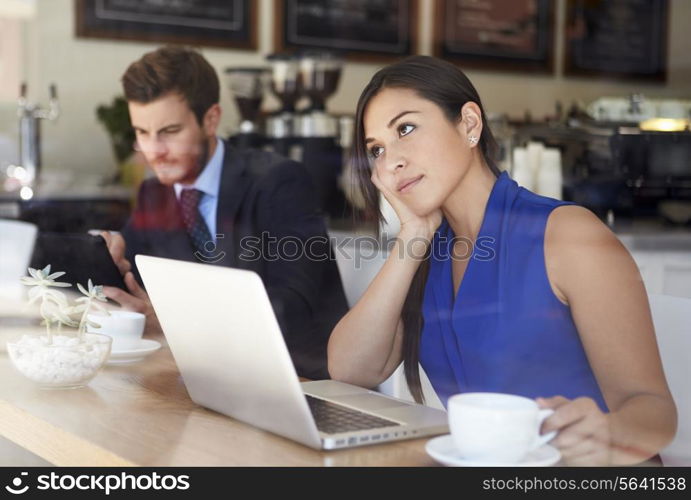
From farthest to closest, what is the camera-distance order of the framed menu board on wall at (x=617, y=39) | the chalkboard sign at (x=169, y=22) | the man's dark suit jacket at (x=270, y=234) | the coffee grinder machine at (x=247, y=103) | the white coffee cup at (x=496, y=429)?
1. the chalkboard sign at (x=169, y=22)
2. the coffee grinder machine at (x=247, y=103)
3. the man's dark suit jacket at (x=270, y=234)
4. the framed menu board on wall at (x=617, y=39)
5. the white coffee cup at (x=496, y=429)

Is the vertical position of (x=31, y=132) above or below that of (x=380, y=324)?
above

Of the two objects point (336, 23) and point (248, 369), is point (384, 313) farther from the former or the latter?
point (336, 23)

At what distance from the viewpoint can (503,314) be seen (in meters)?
1.13

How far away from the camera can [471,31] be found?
1440mm

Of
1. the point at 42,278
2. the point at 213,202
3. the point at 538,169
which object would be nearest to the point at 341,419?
the point at 538,169

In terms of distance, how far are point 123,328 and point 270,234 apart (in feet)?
1.18

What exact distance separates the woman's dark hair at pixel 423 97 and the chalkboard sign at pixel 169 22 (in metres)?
0.63

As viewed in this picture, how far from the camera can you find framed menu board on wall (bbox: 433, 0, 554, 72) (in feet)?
4.53

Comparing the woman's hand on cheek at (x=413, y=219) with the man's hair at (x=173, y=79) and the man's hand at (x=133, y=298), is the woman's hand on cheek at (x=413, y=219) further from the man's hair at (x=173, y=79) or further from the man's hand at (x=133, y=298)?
the man's hair at (x=173, y=79)

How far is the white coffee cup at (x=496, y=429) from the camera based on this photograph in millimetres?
707

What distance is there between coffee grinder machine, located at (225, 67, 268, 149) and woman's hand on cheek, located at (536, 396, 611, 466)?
2.96 feet

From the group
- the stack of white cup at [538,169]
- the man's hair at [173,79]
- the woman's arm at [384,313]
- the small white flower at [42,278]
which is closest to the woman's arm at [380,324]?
the woman's arm at [384,313]

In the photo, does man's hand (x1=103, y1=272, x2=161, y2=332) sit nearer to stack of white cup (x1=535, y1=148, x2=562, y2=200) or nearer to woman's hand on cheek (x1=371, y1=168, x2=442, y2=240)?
woman's hand on cheek (x1=371, y1=168, x2=442, y2=240)

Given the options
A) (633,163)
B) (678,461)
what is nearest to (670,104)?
(633,163)
